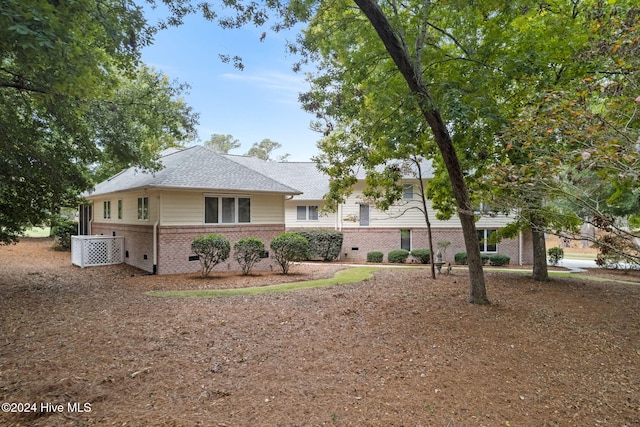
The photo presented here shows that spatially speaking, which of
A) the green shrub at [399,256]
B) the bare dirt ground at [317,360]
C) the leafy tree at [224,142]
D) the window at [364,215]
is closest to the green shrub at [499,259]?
the green shrub at [399,256]

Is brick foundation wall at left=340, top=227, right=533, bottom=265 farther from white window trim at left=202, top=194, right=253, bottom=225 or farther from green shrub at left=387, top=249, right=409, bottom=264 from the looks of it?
white window trim at left=202, top=194, right=253, bottom=225

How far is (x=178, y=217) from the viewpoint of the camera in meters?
12.6

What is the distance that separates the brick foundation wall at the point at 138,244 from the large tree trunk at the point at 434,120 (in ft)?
34.5

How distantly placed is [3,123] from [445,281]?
40.0 feet

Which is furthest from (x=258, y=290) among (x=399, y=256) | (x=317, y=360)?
(x=399, y=256)

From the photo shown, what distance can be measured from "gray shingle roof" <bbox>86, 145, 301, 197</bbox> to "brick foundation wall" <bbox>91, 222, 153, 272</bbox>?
5.54 feet

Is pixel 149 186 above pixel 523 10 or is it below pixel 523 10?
below

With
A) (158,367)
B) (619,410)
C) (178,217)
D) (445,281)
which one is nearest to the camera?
(619,410)

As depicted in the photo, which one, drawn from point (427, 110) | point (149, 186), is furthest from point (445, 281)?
point (149, 186)

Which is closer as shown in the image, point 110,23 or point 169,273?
point 110,23

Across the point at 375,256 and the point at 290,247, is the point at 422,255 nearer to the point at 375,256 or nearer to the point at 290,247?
the point at 375,256

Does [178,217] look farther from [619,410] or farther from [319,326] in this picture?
[619,410]

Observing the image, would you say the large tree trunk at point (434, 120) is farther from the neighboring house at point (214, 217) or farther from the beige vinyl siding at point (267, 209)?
the beige vinyl siding at point (267, 209)

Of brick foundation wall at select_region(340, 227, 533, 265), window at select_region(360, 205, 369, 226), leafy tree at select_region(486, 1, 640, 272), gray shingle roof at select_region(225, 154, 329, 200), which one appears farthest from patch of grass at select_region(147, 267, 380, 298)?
gray shingle roof at select_region(225, 154, 329, 200)
